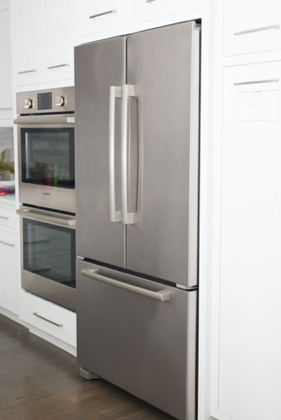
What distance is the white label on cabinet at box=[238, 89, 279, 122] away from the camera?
1.76 meters

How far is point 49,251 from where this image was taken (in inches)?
118

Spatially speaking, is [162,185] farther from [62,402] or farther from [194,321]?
[62,402]

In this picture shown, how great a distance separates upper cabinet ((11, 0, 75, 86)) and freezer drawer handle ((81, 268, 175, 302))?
1.05 metres

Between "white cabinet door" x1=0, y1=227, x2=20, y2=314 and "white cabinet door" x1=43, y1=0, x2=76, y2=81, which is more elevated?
"white cabinet door" x1=43, y1=0, x2=76, y2=81

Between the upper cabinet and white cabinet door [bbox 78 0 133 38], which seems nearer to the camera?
white cabinet door [bbox 78 0 133 38]

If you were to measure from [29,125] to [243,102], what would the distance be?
1603 millimetres

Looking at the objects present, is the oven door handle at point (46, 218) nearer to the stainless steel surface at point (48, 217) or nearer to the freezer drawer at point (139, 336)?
the stainless steel surface at point (48, 217)

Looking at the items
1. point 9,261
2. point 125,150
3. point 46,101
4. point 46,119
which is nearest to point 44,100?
point 46,101

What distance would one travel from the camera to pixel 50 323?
10.0ft

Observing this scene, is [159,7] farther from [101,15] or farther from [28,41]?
[28,41]

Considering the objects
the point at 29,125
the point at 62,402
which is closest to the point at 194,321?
the point at 62,402

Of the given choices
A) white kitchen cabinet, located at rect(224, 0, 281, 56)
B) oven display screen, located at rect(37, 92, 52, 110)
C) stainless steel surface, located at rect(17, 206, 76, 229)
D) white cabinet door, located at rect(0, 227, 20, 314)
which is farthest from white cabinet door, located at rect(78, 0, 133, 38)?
white cabinet door, located at rect(0, 227, 20, 314)

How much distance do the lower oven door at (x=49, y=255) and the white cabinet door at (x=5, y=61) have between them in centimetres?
93

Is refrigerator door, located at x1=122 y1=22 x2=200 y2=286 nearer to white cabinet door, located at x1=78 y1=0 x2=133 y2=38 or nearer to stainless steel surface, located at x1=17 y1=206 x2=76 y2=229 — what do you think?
white cabinet door, located at x1=78 y1=0 x2=133 y2=38
